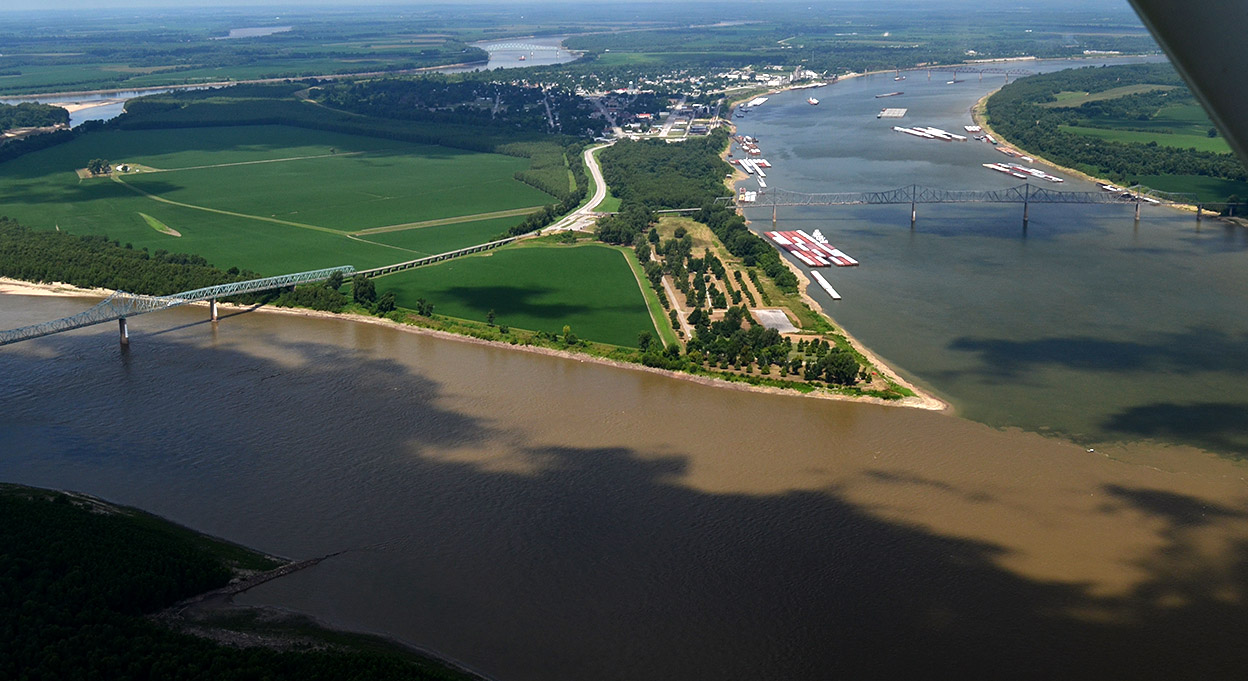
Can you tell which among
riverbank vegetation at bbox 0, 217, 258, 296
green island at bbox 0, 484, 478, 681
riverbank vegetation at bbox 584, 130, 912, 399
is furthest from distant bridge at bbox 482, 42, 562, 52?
green island at bbox 0, 484, 478, 681

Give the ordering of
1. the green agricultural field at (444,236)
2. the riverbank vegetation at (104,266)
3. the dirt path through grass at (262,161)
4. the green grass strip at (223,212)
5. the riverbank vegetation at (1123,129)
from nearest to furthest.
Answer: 1. the riverbank vegetation at (104,266)
2. the green agricultural field at (444,236)
3. the green grass strip at (223,212)
4. the riverbank vegetation at (1123,129)
5. the dirt path through grass at (262,161)

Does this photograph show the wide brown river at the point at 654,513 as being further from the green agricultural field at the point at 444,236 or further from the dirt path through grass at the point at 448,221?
the dirt path through grass at the point at 448,221

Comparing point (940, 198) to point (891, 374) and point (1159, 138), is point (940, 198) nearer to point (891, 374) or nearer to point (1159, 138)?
A: point (891, 374)

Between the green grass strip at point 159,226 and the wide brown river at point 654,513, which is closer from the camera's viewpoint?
the wide brown river at point 654,513

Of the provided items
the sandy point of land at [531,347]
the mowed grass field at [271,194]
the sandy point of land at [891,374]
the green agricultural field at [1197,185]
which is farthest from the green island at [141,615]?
the green agricultural field at [1197,185]

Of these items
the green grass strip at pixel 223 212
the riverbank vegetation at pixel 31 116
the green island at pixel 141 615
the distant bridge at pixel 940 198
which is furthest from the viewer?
the riverbank vegetation at pixel 31 116

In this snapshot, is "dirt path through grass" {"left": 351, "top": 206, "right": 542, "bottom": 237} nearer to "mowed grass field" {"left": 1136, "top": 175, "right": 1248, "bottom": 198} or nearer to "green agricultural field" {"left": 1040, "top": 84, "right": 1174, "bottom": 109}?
"mowed grass field" {"left": 1136, "top": 175, "right": 1248, "bottom": 198}

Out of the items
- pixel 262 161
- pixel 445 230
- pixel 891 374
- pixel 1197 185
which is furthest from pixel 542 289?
pixel 1197 185
